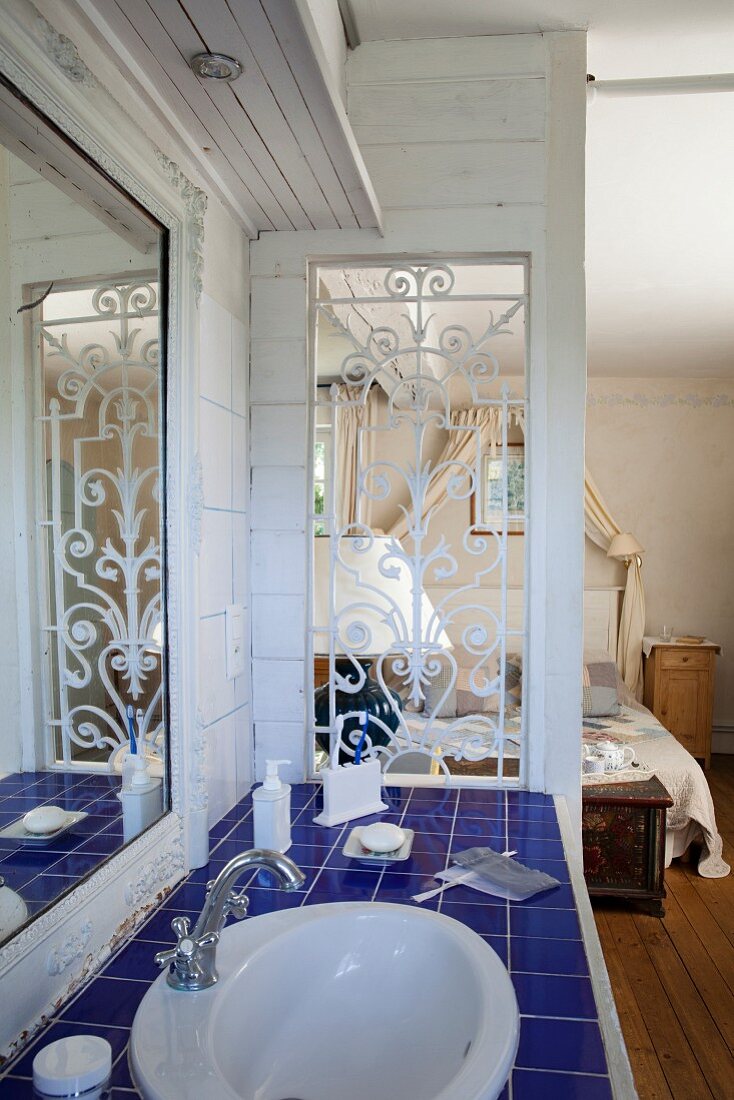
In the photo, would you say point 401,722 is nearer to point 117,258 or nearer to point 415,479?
point 415,479

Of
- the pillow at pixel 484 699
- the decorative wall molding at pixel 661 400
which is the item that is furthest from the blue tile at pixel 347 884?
the decorative wall molding at pixel 661 400

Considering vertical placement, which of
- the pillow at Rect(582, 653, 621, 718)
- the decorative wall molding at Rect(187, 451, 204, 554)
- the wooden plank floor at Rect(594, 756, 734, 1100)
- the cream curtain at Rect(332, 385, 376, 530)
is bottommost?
the wooden plank floor at Rect(594, 756, 734, 1100)

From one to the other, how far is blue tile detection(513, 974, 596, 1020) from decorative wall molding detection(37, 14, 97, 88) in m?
1.40

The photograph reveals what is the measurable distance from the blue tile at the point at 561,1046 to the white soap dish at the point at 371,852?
0.55 meters

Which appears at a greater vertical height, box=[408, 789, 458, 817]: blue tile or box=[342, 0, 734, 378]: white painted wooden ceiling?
box=[342, 0, 734, 378]: white painted wooden ceiling

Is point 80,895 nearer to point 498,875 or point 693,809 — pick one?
point 498,875

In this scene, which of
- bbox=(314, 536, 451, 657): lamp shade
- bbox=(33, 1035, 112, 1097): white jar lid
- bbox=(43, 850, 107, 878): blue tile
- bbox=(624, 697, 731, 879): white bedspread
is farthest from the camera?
bbox=(624, 697, 731, 879): white bedspread

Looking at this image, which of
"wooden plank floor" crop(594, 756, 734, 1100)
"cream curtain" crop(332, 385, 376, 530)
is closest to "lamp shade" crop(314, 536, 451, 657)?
"wooden plank floor" crop(594, 756, 734, 1100)

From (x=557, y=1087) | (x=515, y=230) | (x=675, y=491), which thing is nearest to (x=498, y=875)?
(x=557, y=1087)

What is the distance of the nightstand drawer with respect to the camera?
6.08 m

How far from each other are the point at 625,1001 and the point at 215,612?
229cm

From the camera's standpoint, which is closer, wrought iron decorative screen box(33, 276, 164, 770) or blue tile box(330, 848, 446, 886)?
wrought iron decorative screen box(33, 276, 164, 770)

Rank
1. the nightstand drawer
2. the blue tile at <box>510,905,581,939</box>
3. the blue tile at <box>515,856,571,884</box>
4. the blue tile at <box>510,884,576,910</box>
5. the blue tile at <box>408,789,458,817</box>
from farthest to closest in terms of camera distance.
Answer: the nightstand drawer
the blue tile at <box>408,789,458,817</box>
the blue tile at <box>515,856,571,884</box>
the blue tile at <box>510,884,576,910</box>
the blue tile at <box>510,905,581,939</box>

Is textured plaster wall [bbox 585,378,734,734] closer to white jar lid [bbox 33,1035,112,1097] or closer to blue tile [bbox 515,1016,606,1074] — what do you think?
blue tile [bbox 515,1016,606,1074]
